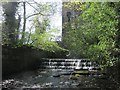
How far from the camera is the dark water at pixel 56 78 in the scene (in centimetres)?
363

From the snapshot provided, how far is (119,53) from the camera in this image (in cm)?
256

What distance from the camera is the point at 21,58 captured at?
520cm

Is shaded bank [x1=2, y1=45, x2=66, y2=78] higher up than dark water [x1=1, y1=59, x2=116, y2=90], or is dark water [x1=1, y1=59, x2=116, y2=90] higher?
shaded bank [x1=2, y1=45, x2=66, y2=78]

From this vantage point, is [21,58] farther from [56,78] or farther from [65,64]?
[65,64]

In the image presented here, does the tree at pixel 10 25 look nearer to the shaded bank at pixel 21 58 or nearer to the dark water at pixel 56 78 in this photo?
the shaded bank at pixel 21 58

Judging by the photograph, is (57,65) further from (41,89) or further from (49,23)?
(41,89)

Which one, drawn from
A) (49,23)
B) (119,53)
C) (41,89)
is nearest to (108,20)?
(119,53)

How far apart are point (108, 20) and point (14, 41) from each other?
2.83 meters

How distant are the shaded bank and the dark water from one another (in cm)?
15

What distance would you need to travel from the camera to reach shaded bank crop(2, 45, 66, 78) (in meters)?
4.51

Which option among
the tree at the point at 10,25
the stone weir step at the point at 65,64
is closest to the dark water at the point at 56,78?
the stone weir step at the point at 65,64

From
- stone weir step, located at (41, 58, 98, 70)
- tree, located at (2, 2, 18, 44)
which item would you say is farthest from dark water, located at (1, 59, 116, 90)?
tree, located at (2, 2, 18, 44)

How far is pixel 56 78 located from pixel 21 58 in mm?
1067

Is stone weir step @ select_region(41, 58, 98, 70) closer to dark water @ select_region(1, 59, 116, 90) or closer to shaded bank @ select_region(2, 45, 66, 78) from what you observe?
dark water @ select_region(1, 59, 116, 90)
